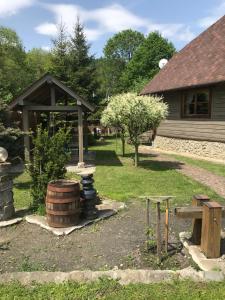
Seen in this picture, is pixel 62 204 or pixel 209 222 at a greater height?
pixel 209 222

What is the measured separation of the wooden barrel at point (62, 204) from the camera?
6.41 m

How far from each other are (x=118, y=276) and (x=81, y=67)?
22176mm

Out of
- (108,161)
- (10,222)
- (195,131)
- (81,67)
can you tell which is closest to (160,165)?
(108,161)

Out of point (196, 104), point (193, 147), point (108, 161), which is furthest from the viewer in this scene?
point (193, 147)

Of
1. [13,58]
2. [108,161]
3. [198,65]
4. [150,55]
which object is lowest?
[108,161]

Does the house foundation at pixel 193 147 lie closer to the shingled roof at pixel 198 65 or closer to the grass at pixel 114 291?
the shingled roof at pixel 198 65

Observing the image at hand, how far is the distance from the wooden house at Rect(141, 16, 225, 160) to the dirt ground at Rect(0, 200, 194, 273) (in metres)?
10.6

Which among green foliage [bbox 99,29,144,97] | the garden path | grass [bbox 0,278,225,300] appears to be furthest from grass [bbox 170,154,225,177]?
green foliage [bbox 99,29,144,97]

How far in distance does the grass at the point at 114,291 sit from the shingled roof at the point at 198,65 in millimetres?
12355

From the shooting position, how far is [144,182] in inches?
417

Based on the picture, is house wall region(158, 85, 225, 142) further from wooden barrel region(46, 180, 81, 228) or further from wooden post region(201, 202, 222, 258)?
wooden post region(201, 202, 222, 258)

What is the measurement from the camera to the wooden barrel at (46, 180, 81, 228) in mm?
6414

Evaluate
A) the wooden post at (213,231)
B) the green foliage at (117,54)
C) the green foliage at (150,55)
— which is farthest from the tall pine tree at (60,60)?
the green foliage at (117,54)

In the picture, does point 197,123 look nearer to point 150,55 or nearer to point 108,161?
point 108,161
